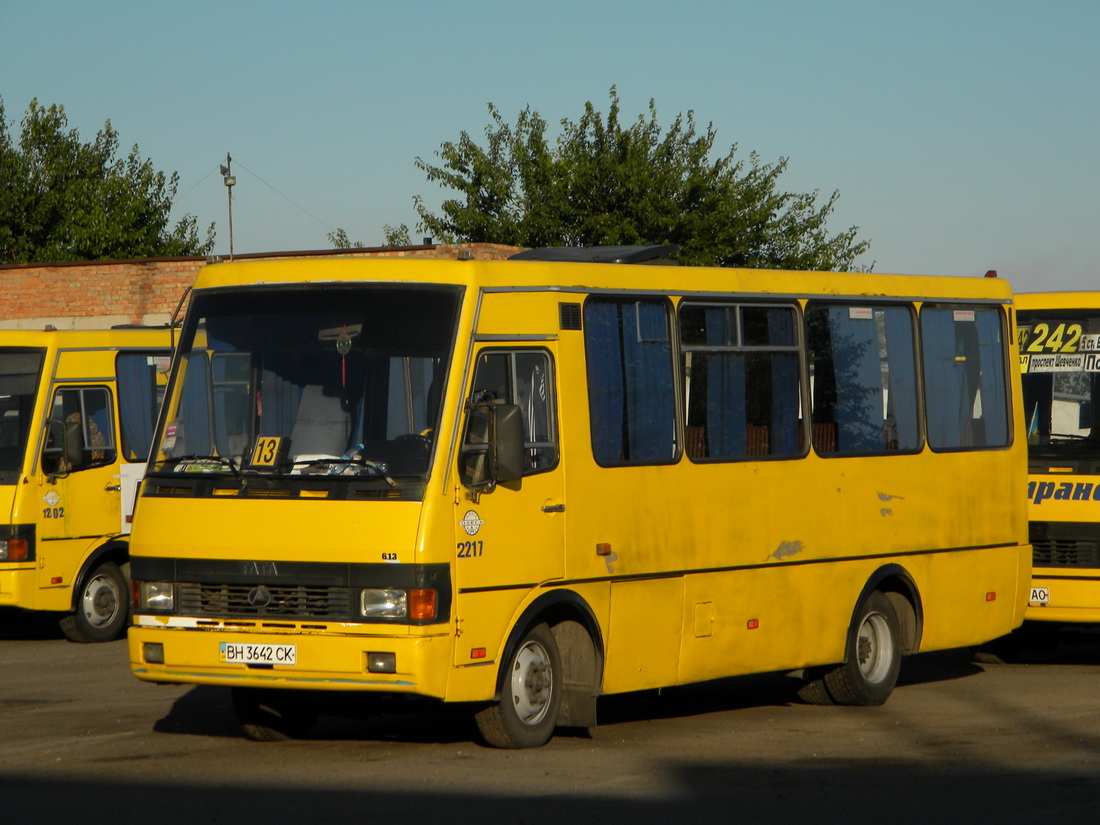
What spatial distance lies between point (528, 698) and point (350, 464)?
1.70 metres

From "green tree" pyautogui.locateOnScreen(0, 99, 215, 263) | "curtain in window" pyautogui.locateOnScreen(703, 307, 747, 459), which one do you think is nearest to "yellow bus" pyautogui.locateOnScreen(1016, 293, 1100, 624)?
"curtain in window" pyautogui.locateOnScreen(703, 307, 747, 459)

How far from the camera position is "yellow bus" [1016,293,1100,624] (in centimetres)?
1444

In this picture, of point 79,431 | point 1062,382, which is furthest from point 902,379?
point 79,431

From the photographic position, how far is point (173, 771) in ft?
30.2

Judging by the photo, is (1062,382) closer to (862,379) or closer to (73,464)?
(862,379)

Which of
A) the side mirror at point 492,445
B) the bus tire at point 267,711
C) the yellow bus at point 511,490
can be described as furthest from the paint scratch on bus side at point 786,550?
the bus tire at point 267,711

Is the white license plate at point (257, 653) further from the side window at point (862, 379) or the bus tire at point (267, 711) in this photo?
the side window at point (862, 379)

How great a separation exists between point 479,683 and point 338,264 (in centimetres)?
246

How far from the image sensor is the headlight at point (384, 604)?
9.12m

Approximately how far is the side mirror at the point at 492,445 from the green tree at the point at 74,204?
45.8m

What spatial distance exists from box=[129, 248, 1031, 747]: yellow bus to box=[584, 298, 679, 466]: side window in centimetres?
2

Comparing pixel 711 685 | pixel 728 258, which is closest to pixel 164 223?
pixel 728 258

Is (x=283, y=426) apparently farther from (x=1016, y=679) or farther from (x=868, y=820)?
(x=1016, y=679)

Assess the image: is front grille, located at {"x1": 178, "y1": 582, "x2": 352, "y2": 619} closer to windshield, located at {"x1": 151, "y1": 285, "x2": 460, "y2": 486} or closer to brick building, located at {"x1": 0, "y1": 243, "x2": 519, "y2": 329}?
windshield, located at {"x1": 151, "y1": 285, "x2": 460, "y2": 486}
